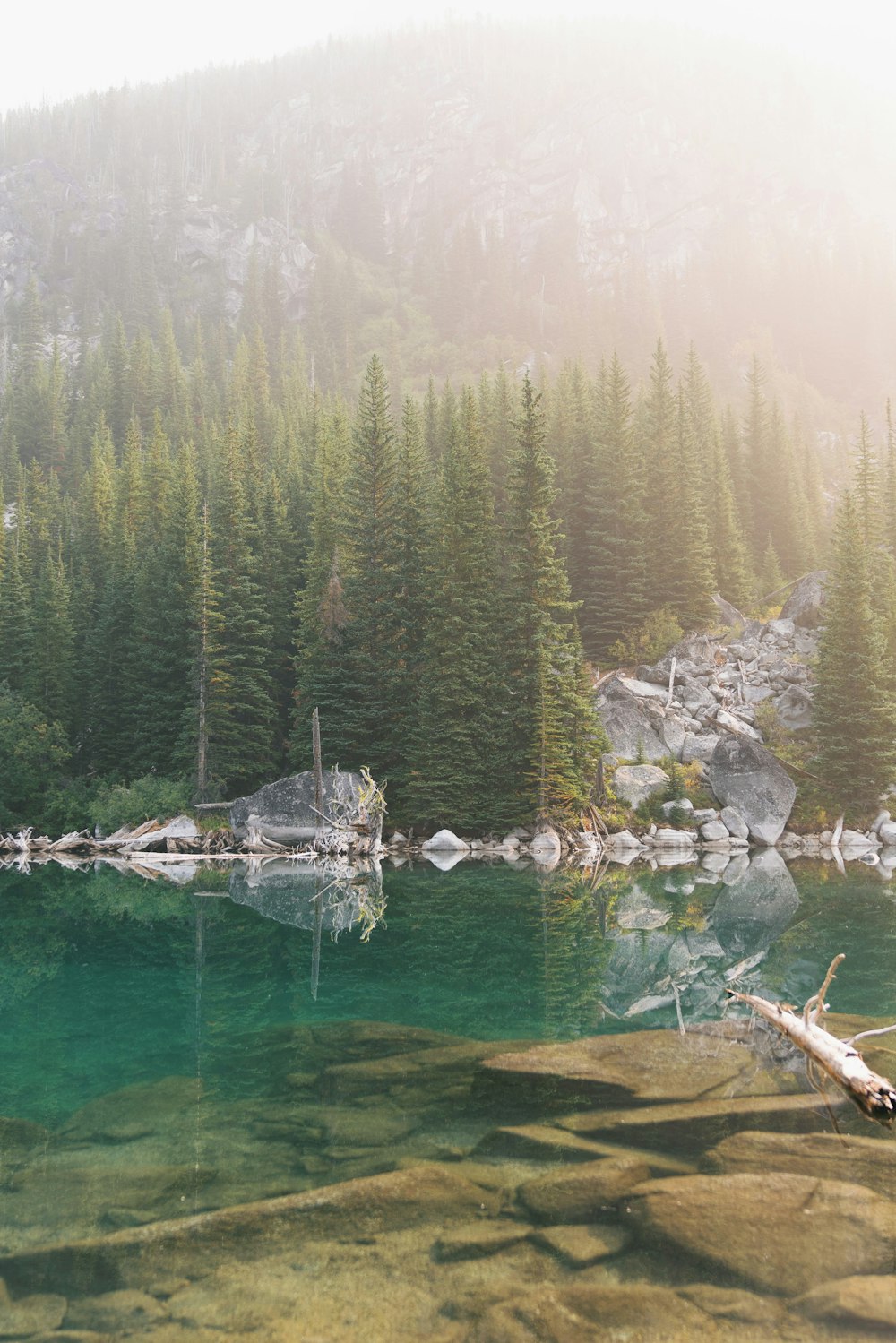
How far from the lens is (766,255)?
133500 millimetres

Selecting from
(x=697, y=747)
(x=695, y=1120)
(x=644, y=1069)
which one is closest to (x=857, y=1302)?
(x=695, y=1120)

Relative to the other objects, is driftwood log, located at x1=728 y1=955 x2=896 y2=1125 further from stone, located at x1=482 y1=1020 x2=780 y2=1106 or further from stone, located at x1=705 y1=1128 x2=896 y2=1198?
stone, located at x1=482 y1=1020 x2=780 y2=1106

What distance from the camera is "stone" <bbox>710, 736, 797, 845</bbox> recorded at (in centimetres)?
3684

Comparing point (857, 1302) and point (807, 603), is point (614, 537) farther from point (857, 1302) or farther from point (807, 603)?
point (857, 1302)

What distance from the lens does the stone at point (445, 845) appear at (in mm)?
37312

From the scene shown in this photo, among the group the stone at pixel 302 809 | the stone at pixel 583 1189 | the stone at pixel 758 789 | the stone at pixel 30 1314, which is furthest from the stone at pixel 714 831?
the stone at pixel 30 1314

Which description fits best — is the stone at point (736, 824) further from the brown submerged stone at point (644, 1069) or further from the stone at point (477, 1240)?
the stone at point (477, 1240)

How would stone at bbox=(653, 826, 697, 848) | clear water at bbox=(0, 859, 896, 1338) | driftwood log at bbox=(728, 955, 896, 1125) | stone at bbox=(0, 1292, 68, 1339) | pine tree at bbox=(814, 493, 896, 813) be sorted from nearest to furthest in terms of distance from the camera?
stone at bbox=(0, 1292, 68, 1339) < driftwood log at bbox=(728, 955, 896, 1125) < clear water at bbox=(0, 859, 896, 1338) < stone at bbox=(653, 826, 697, 848) < pine tree at bbox=(814, 493, 896, 813)

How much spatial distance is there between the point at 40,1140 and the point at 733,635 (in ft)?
157

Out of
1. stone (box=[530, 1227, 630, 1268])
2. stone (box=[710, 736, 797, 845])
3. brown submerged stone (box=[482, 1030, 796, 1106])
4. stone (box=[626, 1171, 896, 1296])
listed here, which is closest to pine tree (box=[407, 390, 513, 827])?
stone (box=[710, 736, 797, 845])

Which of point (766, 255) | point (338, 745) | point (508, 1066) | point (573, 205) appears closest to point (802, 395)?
point (766, 255)

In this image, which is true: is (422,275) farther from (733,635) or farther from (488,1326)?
(488,1326)

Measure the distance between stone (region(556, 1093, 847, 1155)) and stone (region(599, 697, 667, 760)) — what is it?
Result: 31881mm

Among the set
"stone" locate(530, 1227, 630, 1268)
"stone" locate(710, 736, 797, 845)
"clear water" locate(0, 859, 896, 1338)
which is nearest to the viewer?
"stone" locate(530, 1227, 630, 1268)
